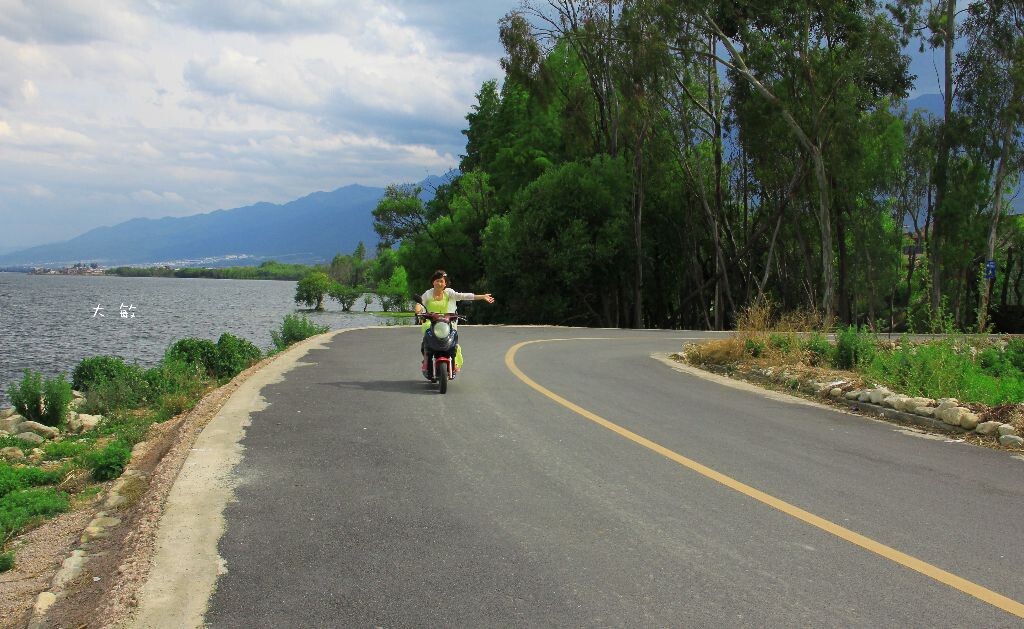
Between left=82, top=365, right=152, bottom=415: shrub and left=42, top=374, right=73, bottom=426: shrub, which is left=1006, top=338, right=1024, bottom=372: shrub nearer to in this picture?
left=82, top=365, right=152, bottom=415: shrub

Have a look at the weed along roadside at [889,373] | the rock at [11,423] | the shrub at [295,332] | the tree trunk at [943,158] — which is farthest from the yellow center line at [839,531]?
the tree trunk at [943,158]

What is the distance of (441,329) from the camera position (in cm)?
1167

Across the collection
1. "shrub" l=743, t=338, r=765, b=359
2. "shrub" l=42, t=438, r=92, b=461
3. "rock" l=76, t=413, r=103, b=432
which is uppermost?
"shrub" l=743, t=338, r=765, b=359

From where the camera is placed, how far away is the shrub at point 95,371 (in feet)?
68.2

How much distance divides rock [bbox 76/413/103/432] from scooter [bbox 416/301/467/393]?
24.1 feet

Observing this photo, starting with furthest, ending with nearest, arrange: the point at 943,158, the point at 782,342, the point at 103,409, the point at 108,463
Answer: the point at 943,158 < the point at 103,409 < the point at 782,342 < the point at 108,463

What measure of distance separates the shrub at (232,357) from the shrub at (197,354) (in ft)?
0.44

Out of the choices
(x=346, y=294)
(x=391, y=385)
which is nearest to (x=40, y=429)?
(x=391, y=385)

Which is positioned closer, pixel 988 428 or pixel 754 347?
pixel 988 428

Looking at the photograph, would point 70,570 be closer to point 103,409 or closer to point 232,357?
point 103,409

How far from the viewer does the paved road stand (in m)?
4.04

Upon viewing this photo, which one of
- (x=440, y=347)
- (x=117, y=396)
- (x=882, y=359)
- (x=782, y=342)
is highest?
(x=440, y=347)

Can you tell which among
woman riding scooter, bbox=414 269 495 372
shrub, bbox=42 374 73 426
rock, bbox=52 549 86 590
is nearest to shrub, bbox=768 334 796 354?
woman riding scooter, bbox=414 269 495 372

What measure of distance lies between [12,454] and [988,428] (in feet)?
43.2
